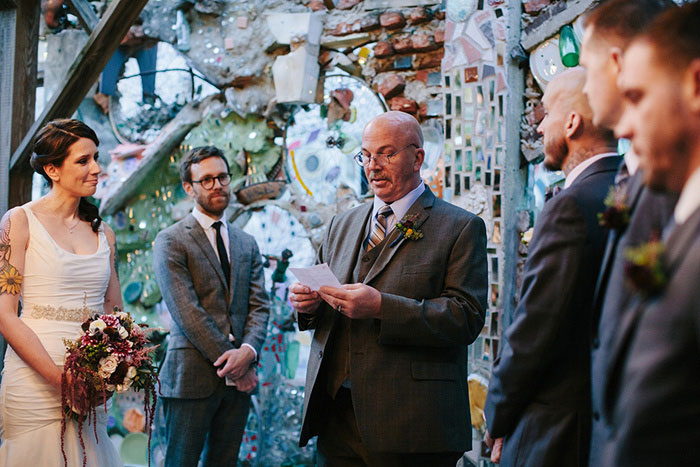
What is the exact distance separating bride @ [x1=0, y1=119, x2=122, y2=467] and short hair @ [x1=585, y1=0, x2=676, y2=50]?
2.30 metres

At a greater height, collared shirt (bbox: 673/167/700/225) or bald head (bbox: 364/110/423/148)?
bald head (bbox: 364/110/423/148)

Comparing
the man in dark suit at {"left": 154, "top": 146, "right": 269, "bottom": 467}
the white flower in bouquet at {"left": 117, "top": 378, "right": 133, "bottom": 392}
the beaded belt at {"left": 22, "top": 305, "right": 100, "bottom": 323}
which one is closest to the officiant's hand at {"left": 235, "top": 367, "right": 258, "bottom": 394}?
the man in dark suit at {"left": 154, "top": 146, "right": 269, "bottom": 467}

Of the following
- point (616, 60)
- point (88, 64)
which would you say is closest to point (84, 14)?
point (88, 64)

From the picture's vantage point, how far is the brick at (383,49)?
4.29m

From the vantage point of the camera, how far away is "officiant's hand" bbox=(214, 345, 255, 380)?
3373 millimetres

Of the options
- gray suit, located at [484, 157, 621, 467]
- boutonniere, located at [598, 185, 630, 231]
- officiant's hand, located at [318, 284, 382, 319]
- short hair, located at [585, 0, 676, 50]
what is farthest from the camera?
officiant's hand, located at [318, 284, 382, 319]

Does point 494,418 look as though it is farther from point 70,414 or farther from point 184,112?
point 184,112

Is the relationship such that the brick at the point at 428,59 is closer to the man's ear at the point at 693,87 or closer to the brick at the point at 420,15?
the brick at the point at 420,15

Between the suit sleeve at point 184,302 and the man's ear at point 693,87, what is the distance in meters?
2.71

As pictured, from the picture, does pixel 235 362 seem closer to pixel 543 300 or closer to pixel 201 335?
pixel 201 335

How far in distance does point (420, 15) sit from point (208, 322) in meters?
2.32

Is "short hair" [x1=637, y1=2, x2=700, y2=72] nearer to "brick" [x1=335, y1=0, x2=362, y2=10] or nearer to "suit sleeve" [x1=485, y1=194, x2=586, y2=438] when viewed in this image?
"suit sleeve" [x1=485, y1=194, x2=586, y2=438]

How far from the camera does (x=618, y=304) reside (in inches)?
56.2

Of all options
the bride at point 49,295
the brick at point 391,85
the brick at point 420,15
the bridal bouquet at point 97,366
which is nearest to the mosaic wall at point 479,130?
the brick at point 420,15
